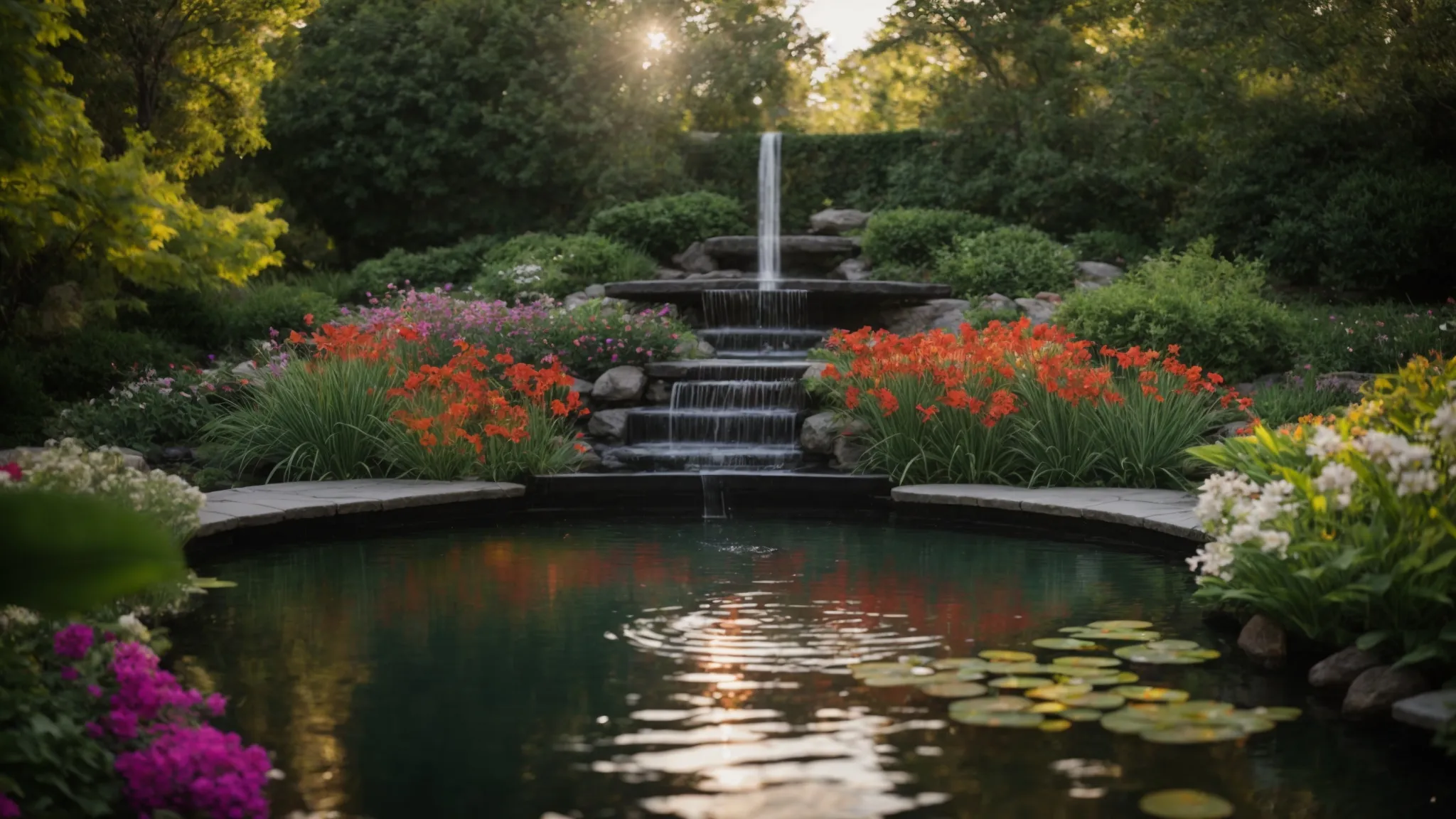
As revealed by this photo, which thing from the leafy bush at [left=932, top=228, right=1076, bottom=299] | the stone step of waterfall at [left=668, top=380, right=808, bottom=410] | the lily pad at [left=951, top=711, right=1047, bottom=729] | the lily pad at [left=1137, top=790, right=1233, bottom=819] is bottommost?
the lily pad at [left=1137, top=790, right=1233, bottom=819]

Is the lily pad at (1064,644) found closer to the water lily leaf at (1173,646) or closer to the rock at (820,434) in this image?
the water lily leaf at (1173,646)

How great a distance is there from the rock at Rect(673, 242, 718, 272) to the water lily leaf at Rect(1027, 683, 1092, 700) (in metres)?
11.8

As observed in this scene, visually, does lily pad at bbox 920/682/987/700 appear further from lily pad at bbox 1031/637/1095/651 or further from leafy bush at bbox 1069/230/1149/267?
leafy bush at bbox 1069/230/1149/267

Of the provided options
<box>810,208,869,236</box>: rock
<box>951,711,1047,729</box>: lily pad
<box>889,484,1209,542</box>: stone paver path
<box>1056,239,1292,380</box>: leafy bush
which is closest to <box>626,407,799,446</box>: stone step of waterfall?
<box>889,484,1209,542</box>: stone paver path

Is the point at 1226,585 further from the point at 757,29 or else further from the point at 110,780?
the point at 757,29

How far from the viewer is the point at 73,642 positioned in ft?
11.1

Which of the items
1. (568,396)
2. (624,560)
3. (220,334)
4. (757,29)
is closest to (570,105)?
(757,29)

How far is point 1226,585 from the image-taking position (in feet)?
17.1

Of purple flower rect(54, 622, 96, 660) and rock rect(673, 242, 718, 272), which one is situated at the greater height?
rock rect(673, 242, 718, 272)

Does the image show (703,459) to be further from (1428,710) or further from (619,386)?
(1428,710)

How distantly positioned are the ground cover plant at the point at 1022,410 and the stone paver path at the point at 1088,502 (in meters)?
0.34

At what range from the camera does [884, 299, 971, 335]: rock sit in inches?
500

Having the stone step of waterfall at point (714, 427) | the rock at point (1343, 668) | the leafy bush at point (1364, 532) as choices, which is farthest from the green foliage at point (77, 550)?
the stone step of waterfall at point (714, 427)

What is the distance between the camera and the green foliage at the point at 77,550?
0.78 metres
